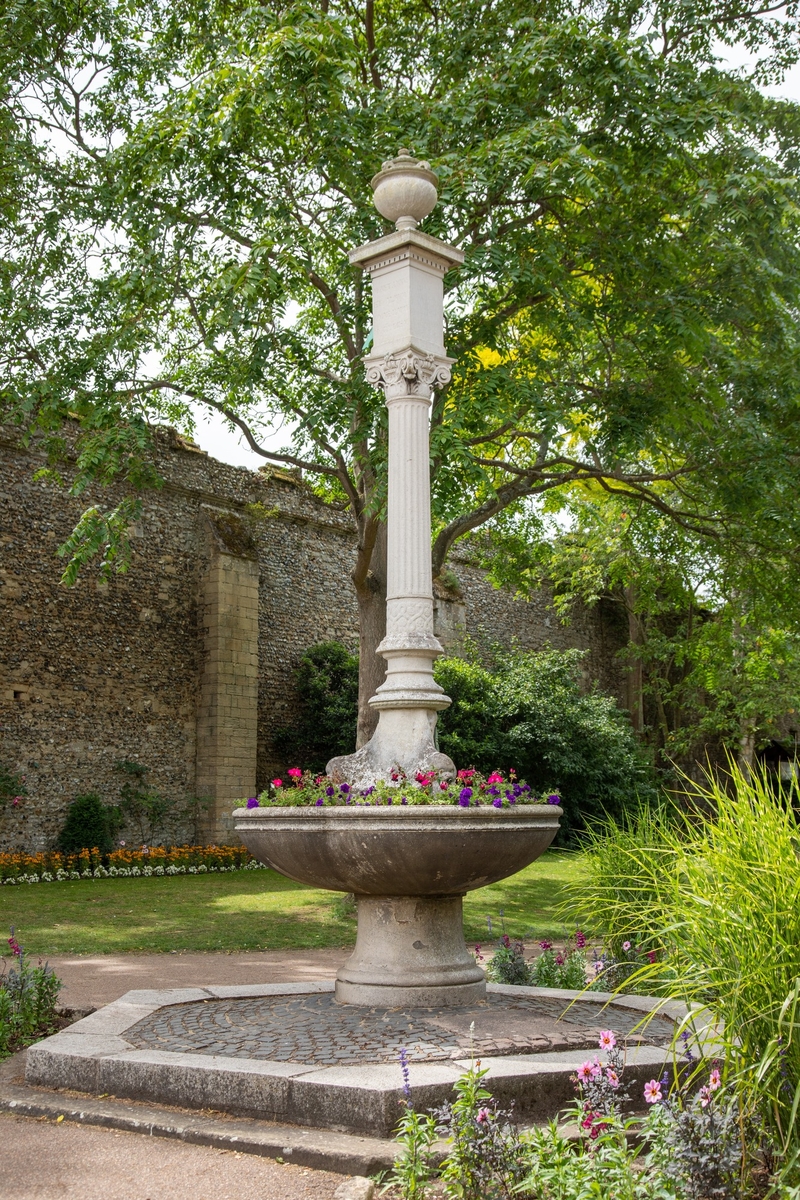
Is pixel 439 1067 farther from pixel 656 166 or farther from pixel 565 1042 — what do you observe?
pixel 656 166

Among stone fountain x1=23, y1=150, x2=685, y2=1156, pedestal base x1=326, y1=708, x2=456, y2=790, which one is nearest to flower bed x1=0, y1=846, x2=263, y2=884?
stone fountain x1=23, y1=150, x2=685, y2=1156

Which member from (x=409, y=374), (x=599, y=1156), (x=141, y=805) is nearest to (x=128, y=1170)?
(x=599, y=1156)

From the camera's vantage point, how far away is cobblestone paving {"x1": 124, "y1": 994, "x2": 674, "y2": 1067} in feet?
12.8

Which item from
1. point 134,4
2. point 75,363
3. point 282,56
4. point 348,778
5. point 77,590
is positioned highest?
point 134,4

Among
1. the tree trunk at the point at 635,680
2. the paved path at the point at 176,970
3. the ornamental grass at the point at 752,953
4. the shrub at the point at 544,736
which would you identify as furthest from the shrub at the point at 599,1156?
the tree trunk at the point at 635,680

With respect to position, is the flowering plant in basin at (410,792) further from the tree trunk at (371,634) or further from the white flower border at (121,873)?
the white flower border at (121,873)

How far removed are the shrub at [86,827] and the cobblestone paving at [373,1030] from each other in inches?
394

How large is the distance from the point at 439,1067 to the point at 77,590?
1256 centimetres

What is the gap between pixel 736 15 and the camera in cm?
1078

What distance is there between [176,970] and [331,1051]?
400cm

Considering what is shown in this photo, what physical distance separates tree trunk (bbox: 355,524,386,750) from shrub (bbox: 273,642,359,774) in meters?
6.82

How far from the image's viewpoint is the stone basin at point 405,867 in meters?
4.33

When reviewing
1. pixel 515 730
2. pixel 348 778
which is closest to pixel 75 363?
pixel 348 778

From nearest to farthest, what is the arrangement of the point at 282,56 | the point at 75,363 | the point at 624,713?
the point at 282,56 → the point at 75,363 → the point at 624,713
